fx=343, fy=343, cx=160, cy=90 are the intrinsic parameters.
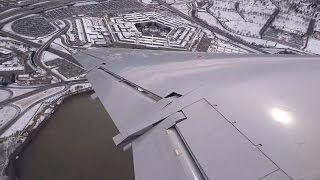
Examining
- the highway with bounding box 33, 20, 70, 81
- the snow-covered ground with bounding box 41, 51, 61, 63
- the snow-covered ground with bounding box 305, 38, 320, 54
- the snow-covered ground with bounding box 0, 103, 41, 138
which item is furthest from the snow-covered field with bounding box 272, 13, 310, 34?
the snow-covered ground with bounding box 0, 103, 41, 138

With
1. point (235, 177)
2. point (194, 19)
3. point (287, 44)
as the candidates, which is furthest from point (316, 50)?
point (235, 177)

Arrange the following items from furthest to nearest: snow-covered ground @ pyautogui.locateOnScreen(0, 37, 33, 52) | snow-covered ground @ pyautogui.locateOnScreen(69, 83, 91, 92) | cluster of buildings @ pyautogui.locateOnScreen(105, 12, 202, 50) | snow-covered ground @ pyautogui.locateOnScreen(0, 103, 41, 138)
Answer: cluster of buildings @ pyautogui.locateOnScreen(105, 12, 202, 50), snow-covered ground @ pyautogui.locateOnScreen(0, 37, 33, 52), snow-covered ground @ pyautogui.locateOnScreen(69, 83, 91, 92), snow-covered ground @ pyautogui.locateOnScreen(0, 103, 41, 138)

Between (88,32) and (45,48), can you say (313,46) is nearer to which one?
(88,32)

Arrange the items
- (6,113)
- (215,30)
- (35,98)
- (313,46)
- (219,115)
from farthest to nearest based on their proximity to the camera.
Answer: (215,30) < (313,46) < (35,98) < (6,113) < (219,115)

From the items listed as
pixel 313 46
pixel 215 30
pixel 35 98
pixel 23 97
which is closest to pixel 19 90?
pixel 23 97

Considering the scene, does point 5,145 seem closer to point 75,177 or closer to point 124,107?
point 75,177

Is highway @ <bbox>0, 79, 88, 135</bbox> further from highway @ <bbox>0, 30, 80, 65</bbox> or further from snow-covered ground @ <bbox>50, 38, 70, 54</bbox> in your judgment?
snow-covered ground @ <bbox>50, 38, 70, 54</bbox>
